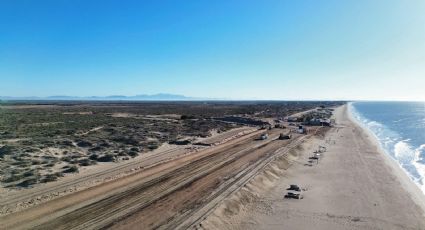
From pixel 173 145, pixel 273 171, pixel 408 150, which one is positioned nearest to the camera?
pixel 273 171

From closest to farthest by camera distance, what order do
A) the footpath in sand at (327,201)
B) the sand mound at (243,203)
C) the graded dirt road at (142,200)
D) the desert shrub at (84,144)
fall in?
the graded dirt road at (142,200)
the sand mound at (243,203)
the footpath in sand at (327,201)
the desert shrub at (84,144)

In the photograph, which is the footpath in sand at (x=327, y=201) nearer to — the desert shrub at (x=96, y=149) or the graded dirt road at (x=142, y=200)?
the graded dirt road at (x=142, y=200)

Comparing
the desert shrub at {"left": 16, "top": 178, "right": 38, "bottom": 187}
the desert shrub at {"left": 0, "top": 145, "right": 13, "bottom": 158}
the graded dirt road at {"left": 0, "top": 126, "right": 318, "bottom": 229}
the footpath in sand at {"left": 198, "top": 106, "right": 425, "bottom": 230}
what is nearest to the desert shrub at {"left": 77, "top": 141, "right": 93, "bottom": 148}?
the desert shrub at {"left": 0, "top": 145, "right": 13, "bottom": 158}

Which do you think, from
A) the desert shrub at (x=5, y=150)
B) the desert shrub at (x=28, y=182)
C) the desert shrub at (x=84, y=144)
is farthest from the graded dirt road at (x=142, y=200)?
the desert shrub at (x=5, y=150)

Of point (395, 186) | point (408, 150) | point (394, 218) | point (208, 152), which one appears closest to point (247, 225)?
point (394, 218)

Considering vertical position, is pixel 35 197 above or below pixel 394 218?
above

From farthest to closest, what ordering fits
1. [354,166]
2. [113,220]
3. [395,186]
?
[354,166], [395,186], [113,220]

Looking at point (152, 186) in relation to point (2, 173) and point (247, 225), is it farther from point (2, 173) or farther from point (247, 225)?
point (2, 173)

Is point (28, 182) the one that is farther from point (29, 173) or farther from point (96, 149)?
point (96, 149)

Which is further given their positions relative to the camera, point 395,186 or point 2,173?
point 395,186
